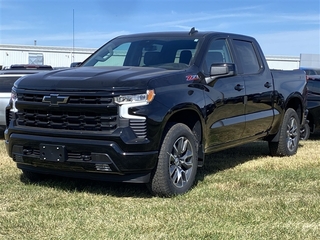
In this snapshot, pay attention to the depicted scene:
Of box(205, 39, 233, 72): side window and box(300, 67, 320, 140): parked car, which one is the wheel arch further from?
box(300, 67, 320, 140): parked car

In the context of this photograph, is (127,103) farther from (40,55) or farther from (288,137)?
(40,55)

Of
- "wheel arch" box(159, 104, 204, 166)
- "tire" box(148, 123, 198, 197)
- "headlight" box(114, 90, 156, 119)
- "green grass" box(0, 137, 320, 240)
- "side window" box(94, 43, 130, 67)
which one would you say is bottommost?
"green grass" box(0, 137, 320, 240)

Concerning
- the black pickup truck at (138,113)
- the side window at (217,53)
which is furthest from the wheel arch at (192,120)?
the side window at (217,53)

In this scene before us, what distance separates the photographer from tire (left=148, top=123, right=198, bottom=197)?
5012 millimetres

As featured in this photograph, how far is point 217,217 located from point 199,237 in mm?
578

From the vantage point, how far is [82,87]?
484cm

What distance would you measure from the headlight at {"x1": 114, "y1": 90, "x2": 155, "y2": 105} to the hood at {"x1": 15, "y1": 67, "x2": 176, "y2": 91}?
8cm

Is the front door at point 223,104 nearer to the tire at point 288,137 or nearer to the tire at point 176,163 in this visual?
the tire at point 176,163

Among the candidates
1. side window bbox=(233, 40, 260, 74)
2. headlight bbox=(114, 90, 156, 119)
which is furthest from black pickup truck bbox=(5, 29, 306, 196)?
side window bbox=(233, 40, 260, 74)

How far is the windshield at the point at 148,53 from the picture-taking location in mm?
5918

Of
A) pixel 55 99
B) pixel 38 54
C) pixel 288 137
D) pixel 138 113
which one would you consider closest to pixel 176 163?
pixel 138 113

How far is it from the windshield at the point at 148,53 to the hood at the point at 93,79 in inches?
17.4

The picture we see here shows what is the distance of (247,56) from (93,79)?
2.95 metres

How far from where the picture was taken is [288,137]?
26.4 ft
